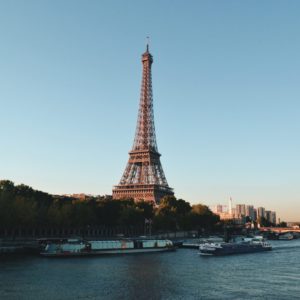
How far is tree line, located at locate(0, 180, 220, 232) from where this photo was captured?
89.4 meters

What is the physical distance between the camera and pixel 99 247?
81.3m

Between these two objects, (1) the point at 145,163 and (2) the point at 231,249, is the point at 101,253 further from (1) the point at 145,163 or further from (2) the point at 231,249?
(1) the point at 145,163

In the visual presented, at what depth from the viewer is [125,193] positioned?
167375 millimetres

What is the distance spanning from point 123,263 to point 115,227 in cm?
6984

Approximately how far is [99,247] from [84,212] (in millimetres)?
27725

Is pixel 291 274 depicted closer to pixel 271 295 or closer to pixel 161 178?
pixel 271 295

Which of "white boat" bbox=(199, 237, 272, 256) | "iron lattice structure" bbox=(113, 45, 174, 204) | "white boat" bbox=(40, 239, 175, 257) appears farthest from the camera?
"iron lattice structure" bbox=(113, 45, 174, 204)

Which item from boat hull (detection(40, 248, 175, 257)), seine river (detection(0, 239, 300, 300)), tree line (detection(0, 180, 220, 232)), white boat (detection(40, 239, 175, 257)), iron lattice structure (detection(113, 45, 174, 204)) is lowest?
seine river (detection(0, 239, 300, 300))

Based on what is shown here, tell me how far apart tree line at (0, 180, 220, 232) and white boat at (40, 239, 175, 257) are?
1272cm

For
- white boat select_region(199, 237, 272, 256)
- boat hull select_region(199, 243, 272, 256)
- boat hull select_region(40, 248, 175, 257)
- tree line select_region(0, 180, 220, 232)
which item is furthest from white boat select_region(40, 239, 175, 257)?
tree line select_region(0, 180, 220, 232)

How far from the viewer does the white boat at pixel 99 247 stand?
247 feet

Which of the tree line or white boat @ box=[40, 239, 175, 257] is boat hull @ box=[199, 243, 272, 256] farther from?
the tree line

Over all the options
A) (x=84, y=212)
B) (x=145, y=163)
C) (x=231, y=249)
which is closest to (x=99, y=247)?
(x=84, y=212)

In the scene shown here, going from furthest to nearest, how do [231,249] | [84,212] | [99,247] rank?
[84,212]
[231,249]
[99,247]
